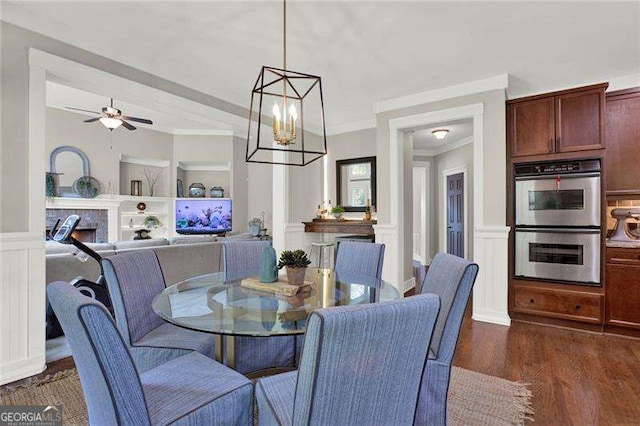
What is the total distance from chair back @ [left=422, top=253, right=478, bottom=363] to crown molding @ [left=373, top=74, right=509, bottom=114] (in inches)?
102

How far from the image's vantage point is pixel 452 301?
1.52 meters

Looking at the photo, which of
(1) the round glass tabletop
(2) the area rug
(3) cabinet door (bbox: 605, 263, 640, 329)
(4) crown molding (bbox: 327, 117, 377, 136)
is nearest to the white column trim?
(4) crown molding (bbox: 327, 117, 377, 136)

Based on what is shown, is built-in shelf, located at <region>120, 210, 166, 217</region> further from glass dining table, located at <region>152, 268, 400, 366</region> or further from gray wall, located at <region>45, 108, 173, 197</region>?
glass dining table, located at <region>152, 268, 400, 366</region>

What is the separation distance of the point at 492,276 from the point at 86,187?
6.57m

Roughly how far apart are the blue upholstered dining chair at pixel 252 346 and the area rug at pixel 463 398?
0.88 metres

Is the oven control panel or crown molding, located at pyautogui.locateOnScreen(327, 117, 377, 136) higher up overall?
crown molding, located at pyautogui.locateOnScreen(327, 117, 377, 136)

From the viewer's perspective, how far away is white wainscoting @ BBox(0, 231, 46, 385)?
2.29 m

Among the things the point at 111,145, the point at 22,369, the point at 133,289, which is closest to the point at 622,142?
the point at 133,289

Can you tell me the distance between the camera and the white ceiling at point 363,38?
91.5 inches

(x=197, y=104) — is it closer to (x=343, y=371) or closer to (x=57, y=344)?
(x=57, y=344)

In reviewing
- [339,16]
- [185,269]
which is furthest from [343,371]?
[185,269]

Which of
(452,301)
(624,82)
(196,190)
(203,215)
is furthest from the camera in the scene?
(196,190)

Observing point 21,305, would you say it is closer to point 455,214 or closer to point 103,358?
point 103,358

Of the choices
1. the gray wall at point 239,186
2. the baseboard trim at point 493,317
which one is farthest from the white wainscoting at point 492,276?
the gray wall at point 239,186
